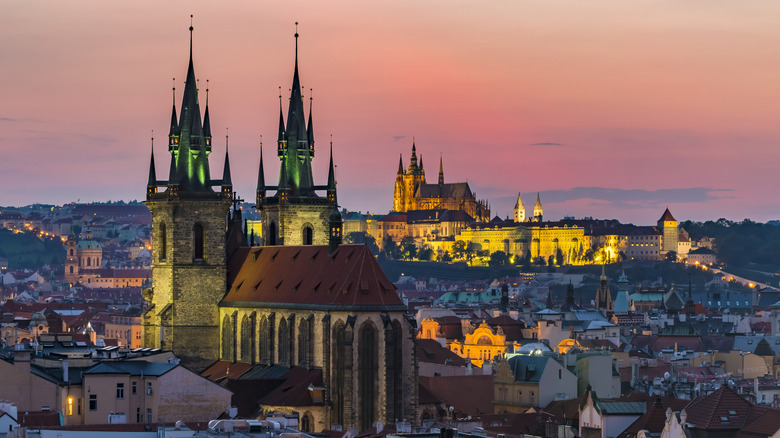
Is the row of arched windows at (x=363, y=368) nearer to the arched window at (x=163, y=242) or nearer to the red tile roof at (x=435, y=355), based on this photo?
the arched window at (x=163, y=242)

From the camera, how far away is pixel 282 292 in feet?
280

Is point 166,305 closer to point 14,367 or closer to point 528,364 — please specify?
point 528,364

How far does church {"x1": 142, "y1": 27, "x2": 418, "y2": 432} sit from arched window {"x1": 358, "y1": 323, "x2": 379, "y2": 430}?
0.13 feet

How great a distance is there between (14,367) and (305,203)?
32521 millimetres

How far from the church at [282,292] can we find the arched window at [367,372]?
1.6 inches

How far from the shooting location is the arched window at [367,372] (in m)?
78.5

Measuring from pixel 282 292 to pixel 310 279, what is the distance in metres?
2.42

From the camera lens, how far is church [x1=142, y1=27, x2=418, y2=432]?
7856 centimetres

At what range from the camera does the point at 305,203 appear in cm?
9625

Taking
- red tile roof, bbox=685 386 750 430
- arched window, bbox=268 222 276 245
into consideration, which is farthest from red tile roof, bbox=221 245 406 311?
red tile roof, bbox=685 386 750 430

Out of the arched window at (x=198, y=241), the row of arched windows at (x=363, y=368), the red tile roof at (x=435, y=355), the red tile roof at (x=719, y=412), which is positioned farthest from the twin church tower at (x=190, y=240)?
the red tile roof at (x=719, y=412)

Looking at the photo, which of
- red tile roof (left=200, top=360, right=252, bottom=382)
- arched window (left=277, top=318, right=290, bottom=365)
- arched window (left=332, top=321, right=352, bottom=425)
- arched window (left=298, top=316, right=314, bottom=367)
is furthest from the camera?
red tile roof (left=200, top=360, right=252, bottom=382)

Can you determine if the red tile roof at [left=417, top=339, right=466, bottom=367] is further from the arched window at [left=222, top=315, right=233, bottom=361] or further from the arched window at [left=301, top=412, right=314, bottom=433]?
the arched window at [left=301, top=412, right=314, bottom=433]

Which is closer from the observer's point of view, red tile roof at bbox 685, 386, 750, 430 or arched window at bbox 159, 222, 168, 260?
red tile roof at bbox 685, 386, 750, 430
